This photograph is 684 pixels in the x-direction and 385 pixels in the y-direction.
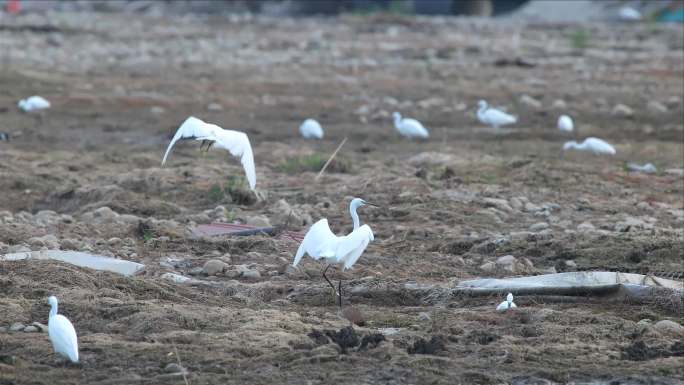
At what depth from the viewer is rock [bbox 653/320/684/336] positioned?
20.1 feet

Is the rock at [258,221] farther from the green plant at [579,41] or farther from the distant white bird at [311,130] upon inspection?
the green plant at [579,41]

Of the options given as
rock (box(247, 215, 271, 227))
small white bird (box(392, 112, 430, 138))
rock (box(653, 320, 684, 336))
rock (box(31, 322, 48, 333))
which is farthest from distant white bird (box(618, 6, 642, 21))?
rock (box(31, 322, 48, 333))

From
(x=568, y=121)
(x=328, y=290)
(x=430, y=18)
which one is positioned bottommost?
(x=430, y=18)

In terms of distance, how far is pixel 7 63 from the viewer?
68.1ft

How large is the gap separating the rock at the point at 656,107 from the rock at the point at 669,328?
10.1 m

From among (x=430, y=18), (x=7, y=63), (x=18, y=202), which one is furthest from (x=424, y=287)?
(x=430, y=18)

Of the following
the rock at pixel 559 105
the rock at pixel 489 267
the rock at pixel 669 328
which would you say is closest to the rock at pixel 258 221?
the rock at pixel 489 267

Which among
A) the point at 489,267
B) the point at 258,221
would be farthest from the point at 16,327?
the point at 258,221

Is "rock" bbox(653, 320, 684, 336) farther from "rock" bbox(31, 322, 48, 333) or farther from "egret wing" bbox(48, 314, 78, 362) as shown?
"rock" bbox(31, 322, 48, 333)

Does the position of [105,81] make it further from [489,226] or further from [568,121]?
[489,226]

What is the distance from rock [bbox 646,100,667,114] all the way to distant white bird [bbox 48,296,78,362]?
1185 centimetres

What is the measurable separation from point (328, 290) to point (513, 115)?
9.29 m

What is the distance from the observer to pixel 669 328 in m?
6.16

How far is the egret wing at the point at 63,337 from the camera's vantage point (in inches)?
208
